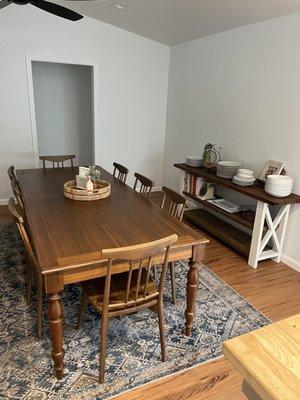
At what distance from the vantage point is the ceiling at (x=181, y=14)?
285 cm

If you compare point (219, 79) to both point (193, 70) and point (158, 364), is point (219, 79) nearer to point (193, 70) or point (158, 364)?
point (193, 70)

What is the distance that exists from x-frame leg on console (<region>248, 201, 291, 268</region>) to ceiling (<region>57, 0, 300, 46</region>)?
1.83m

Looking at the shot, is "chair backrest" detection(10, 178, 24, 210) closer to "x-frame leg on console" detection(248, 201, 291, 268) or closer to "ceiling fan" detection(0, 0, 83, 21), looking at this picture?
"ceiling fan" detection(0, 0, 83, 21)

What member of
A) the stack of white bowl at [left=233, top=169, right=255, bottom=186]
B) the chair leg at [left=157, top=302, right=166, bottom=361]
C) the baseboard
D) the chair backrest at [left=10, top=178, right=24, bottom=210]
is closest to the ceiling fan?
the chair backrest at [left=10, top=178, right=24, bottom=210]

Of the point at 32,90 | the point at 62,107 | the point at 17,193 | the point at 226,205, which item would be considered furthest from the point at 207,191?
the point at 62,107

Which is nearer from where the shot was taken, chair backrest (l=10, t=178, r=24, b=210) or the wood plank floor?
the wood plank floor

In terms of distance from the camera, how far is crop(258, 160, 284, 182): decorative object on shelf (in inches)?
119

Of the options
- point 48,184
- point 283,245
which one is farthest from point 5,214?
point 283,245

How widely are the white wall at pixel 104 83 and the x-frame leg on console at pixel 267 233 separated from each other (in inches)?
109

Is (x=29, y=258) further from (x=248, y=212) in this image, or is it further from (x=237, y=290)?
(x=248, y=212)

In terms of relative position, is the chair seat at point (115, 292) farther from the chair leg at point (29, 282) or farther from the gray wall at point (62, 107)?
the gray wall at point (62, 107)

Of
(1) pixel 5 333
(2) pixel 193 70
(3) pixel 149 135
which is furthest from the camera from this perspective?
(3) pixel 149 135

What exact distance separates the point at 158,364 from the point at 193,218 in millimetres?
2265

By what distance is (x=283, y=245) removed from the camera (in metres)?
3.15
